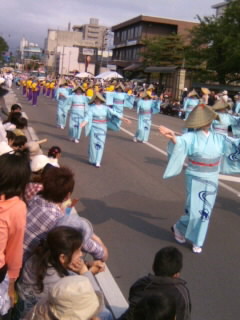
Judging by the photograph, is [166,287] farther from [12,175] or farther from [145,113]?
[145,113]

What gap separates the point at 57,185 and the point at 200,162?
2.62m

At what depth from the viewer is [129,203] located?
831 cm

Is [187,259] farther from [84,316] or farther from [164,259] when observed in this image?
[84,316]

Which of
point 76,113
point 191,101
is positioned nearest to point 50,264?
point 76,113

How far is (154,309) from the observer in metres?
2.66

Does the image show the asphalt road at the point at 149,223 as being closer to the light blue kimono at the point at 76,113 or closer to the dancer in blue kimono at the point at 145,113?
the light blue kimono at the point at 76,113

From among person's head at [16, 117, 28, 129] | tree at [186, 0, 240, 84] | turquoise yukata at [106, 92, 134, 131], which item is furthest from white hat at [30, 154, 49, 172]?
tree at [186, 0, 240, 84]

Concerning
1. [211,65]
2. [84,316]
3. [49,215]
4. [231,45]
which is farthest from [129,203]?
[211,65]

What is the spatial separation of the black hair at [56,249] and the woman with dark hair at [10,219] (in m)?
0.25

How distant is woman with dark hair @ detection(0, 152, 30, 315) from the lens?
3.11 meters

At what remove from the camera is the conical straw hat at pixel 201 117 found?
6078mm

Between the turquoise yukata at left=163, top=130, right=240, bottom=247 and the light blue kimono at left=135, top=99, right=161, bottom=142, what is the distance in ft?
32.1

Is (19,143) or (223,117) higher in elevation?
(223,117)

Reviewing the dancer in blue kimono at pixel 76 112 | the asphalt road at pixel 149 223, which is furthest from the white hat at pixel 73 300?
the dancer in blue kimono at pixel 76 112
